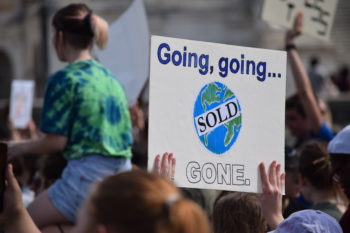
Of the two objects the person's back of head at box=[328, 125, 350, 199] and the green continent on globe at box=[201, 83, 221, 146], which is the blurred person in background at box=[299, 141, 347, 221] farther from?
the green continent on globe at box=[201, 83, 221, 146]

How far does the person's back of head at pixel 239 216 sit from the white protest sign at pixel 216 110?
13cm

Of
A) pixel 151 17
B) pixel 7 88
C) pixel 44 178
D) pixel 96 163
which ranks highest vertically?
pixel 96 163

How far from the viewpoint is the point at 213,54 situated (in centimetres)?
448

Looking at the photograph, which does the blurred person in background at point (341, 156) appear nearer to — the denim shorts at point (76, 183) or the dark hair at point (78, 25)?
the denim shorts at point (76, 183)

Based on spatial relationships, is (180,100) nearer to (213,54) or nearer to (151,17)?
(213,54)

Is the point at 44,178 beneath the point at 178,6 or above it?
above

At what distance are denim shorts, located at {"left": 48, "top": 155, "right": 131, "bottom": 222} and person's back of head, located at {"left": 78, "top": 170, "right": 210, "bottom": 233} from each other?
1.90m

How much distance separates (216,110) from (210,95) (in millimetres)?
76

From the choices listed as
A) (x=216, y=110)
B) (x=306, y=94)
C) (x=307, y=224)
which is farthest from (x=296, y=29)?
(x=307, y=224)

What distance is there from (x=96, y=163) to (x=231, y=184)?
76 centimetres

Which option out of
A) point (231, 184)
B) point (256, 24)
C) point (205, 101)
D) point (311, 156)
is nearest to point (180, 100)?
point (205, 101)

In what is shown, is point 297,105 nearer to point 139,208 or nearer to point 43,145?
point 43,145

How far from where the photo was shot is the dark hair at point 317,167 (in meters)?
5.32

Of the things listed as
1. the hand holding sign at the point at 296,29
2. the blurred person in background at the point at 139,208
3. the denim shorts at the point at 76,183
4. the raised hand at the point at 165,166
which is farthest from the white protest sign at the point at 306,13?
the blurred person in background at the point at 139,208
